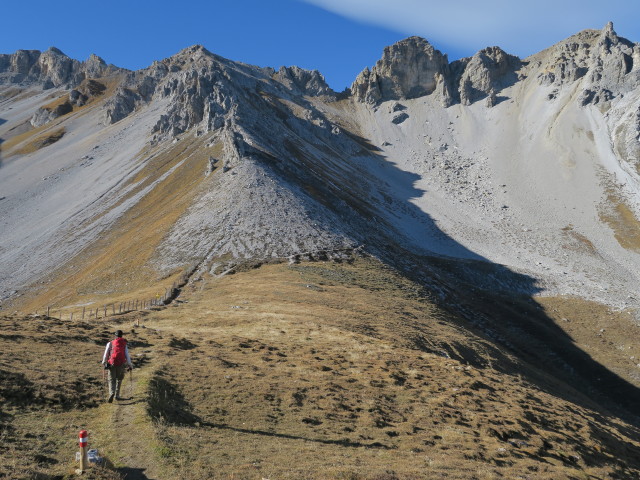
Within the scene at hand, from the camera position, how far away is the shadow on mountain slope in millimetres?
54441

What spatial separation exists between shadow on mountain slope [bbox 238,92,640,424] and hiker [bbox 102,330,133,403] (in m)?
23.8

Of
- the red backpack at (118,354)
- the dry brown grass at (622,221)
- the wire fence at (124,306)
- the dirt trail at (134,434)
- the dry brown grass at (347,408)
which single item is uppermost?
the dry brown grass at (622,221)

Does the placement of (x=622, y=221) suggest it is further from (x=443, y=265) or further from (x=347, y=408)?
(x=347, y=408)

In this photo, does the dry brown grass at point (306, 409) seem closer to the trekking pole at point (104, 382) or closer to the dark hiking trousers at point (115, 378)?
the trekking pole at point (104, 382)

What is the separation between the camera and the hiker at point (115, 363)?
59.4 ft

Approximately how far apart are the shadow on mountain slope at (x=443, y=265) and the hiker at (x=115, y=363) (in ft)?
78.0

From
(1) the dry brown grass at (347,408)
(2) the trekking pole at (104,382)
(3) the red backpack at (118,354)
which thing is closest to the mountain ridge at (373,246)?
(1) the dry brown grass at (347,408)

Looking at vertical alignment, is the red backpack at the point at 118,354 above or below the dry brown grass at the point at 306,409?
above

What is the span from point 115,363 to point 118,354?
37cm

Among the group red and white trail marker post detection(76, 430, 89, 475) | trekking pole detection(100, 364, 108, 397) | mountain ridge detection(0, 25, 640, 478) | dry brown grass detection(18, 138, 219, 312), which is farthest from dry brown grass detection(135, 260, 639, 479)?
dry brown grass detection(18, 138, 219, 312)

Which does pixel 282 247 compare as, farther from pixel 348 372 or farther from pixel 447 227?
pixel 447 227

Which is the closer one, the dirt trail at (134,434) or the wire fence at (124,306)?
the dirt trail at (134,434)

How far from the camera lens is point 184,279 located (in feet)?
184

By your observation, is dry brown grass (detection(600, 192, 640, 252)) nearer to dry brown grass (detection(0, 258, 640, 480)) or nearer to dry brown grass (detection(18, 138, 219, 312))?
dry brown grass (detection(0, 258, 640, 480))
